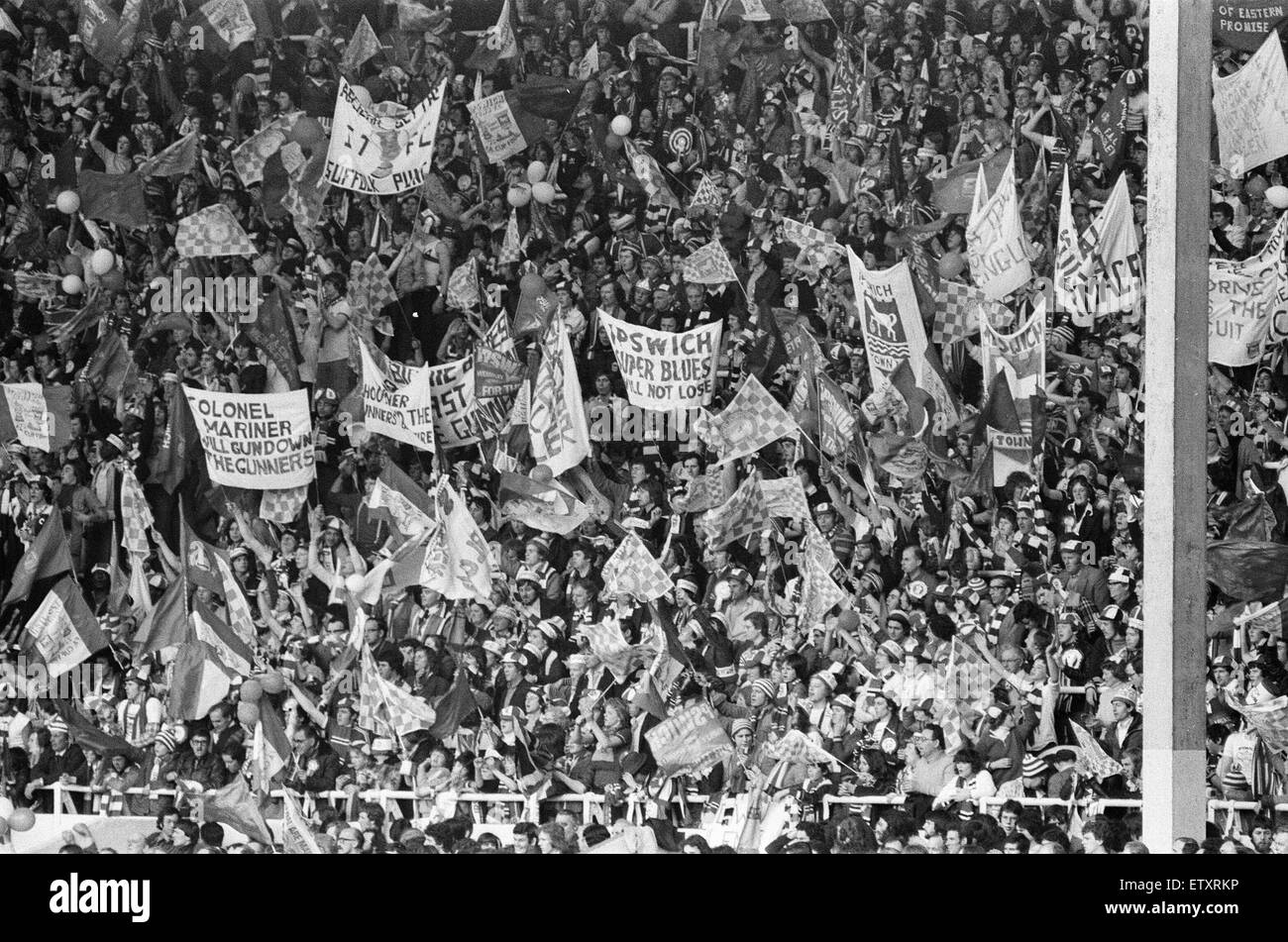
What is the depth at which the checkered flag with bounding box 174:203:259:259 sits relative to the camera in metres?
10.8

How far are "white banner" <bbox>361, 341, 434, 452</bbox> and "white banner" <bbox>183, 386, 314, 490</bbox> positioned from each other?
0.40 metres

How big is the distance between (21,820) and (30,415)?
2.49m

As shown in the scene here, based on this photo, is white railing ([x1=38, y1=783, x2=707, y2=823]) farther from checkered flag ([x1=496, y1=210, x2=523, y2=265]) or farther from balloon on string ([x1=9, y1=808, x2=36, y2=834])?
checkered flag ([x1=496, y1=210, x2=523, y2=265])

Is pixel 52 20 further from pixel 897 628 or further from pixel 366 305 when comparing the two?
pixel 897 628

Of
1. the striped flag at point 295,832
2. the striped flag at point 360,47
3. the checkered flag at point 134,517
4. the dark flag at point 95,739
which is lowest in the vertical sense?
the striped flag at point 295,832

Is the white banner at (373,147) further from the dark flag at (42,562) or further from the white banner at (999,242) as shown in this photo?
the white banner at (999,242)

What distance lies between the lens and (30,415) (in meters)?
10.6

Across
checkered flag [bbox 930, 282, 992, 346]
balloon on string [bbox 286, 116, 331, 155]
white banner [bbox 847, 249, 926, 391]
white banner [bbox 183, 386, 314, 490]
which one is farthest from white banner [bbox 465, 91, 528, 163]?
checkered flag [bbox 930, 282, 992, 346]

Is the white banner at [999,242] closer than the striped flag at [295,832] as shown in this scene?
No

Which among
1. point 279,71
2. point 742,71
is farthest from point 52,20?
point 742,71

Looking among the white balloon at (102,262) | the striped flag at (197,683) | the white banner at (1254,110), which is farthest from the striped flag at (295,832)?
the white banner at (1254,110)

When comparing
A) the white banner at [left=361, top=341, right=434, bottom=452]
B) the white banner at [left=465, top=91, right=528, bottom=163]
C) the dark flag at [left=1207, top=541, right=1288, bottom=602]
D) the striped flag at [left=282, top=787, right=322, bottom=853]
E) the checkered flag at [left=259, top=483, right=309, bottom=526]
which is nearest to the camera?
the striped flag at [left=282, top=787, right=322, bottom=853]

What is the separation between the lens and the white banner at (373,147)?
1051 centimetres

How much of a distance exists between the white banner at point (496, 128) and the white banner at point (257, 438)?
6.20 feet
